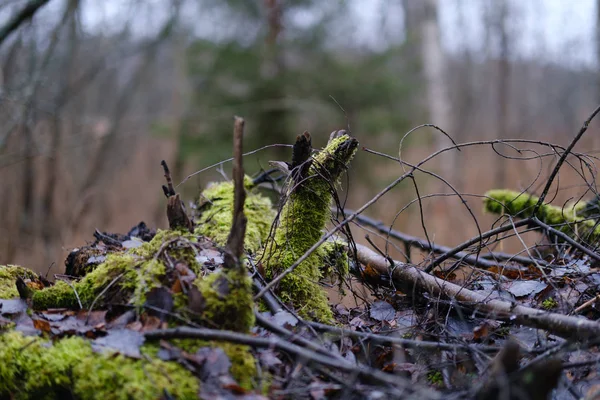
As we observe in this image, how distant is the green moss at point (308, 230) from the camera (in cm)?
224

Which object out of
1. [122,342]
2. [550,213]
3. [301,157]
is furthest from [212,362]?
[550,213]

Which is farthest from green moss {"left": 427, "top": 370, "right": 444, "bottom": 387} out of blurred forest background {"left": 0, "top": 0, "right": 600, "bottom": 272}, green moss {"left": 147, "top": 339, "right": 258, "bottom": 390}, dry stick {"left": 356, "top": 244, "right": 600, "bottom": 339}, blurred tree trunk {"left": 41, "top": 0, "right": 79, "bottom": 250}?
blurred tree trunk {"left": 41, "top": 0, "right": 79, "bottom": 250}

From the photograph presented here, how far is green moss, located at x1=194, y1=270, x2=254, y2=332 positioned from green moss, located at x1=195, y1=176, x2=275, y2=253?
1069 mm

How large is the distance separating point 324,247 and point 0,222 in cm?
A: 902

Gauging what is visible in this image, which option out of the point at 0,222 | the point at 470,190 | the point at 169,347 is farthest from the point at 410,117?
the point at 169,347

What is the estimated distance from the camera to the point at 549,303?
2150 mm

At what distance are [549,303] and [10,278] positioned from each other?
254 centimetres

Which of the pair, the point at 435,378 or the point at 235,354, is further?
the point at 435,378

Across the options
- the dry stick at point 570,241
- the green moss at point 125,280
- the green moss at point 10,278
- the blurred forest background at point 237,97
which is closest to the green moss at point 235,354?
the green moss at point 125,280

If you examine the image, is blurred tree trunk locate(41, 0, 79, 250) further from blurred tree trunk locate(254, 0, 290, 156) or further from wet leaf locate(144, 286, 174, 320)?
wet leaf locate(144, 286, 174, 320)

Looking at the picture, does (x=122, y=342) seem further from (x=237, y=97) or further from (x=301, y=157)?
(x=237, y=97)

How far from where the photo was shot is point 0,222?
916 centimetres

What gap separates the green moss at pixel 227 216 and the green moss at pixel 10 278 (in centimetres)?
105

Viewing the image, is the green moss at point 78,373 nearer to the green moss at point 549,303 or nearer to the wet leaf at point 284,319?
the wet leaf at point 284,319
